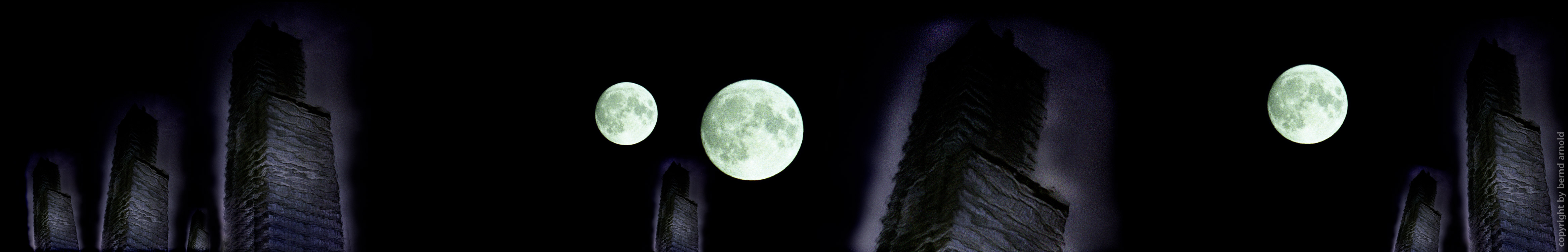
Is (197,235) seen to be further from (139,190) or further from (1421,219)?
(1421,219)

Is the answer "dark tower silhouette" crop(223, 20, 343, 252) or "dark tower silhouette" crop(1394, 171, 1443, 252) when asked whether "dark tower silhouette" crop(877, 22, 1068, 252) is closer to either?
"dark tower silhouette" crop(1394, 171, 1443, 252)

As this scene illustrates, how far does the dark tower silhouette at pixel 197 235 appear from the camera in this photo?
10.0 meters

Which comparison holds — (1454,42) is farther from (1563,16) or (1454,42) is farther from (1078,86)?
(1078,86)

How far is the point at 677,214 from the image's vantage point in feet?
29.7

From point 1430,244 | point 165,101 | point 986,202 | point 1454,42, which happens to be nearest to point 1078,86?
point 986,202

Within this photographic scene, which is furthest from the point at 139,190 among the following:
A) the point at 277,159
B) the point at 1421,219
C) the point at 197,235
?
the point at 1421,219

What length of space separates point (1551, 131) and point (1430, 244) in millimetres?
1667

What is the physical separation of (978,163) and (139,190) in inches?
393

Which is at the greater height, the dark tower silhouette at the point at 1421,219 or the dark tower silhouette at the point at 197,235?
the dark tower silhouette at the point at 1421,219

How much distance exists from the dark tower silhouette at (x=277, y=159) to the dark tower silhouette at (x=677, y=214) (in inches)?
127

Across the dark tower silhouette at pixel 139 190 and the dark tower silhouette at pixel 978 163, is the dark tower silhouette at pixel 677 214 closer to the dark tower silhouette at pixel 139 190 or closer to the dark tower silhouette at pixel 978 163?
the dark tower silhouette at pixel 978 163

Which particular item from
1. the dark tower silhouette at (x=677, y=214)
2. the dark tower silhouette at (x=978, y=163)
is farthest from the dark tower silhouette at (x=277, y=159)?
the dark tower silhouette at (x=978, y=163)

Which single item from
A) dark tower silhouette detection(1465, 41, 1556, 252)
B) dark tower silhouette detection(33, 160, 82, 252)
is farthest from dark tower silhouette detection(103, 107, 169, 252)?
dark tower silhouette detection(1465, 41, 1556, 252)

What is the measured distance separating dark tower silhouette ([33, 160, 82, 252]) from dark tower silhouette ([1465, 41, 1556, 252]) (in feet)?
54.2
